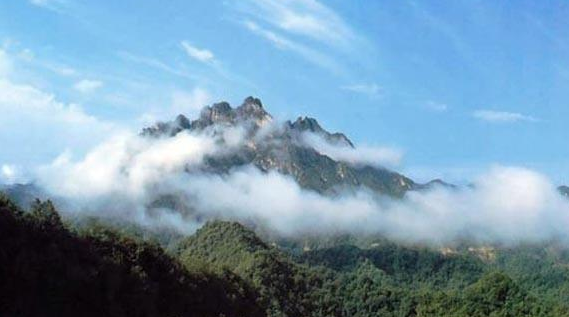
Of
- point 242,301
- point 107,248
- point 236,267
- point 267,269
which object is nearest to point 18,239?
point 107,248

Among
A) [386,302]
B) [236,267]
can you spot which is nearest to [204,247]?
[236,267]

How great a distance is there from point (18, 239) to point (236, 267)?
8169cm

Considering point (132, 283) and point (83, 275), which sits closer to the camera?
point (83, 275)

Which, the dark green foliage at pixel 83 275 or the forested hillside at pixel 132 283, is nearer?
the dark green foliage at pixel 83 275

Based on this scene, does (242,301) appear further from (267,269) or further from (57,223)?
(267,269)

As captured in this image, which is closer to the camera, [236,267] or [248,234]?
[236,267]

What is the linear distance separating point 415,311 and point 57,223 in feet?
271

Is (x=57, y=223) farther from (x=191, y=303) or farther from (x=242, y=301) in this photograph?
(x=242, y=301)

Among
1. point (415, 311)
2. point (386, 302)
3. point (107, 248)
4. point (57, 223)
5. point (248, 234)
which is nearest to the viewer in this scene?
point (57, 223)

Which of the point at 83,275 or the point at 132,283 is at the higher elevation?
the point at 83,275

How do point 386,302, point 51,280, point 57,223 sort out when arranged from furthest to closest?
point 386,302, point 57,223, point 51,280

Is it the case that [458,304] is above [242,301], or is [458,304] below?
above

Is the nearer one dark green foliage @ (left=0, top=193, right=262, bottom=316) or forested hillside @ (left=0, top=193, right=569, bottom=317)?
dark green foliage @ (left=0, top=193, right=262, bottom=316)

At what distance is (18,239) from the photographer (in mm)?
43312
